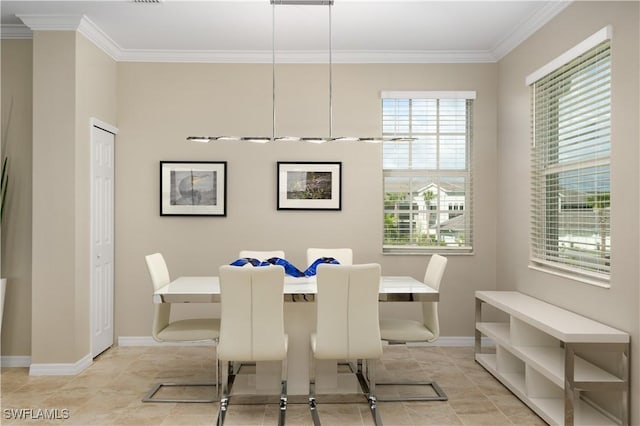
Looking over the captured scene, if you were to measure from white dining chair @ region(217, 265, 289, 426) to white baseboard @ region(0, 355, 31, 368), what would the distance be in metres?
2.24

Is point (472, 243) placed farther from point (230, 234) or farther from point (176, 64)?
point (176, 64)

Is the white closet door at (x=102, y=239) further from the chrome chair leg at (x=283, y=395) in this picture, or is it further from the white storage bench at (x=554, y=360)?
the white storage bench at (x=554, y=360)

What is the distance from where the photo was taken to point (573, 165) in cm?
366

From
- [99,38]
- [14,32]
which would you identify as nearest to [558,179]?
[99,38]

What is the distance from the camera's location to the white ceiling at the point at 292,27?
13.0ft

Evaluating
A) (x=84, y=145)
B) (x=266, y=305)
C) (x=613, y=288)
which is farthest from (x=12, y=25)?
(x=613, y=288)

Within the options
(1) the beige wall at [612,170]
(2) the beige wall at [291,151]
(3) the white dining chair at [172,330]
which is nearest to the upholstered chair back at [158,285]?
(3) the white dining chair at [172,330]

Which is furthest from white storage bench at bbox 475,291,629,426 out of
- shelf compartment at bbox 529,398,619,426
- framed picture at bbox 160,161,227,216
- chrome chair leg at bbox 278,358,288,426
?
framed picture at bbox 160,161,227,216

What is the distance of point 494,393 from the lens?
3729 mm

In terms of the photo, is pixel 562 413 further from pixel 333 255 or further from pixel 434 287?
pixel 333 255

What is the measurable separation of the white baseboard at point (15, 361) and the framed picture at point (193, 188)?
5.54 feet

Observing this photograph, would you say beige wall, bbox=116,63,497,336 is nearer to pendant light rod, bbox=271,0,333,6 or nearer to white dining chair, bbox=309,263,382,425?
pendant light rod, bbox=271,0,333,6

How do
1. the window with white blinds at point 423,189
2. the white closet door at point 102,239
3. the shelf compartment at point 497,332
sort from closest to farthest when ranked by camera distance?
the shelf compartment at point 497,332
the white closet door at point 102,239
the window with white blinds at point 423,189

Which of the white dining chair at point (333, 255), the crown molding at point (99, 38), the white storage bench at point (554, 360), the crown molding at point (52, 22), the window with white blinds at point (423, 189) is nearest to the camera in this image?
the white storage bench at point (554, 360)
